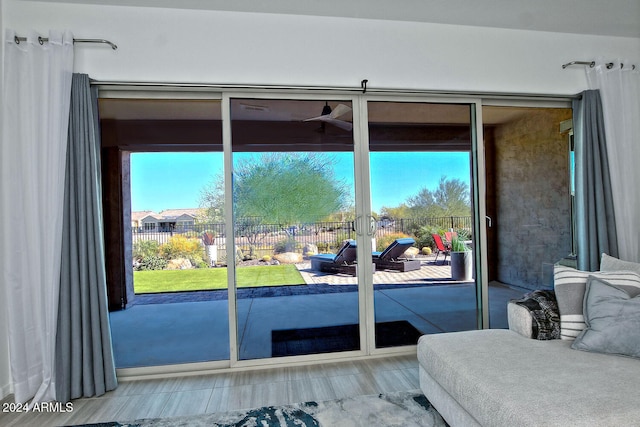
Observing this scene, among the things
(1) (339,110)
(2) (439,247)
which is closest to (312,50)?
(1) (339,110)

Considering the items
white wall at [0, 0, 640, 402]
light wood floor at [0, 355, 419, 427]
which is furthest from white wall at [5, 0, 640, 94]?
light wood floor at [0, 355, 419, 427]

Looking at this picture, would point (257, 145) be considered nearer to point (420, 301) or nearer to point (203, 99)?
point (203, 99)

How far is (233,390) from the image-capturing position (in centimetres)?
229

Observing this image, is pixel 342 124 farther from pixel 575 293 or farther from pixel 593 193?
pixel 593 193

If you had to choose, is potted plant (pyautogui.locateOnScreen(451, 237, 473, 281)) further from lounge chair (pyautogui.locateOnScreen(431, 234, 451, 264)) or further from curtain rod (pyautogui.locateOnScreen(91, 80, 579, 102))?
curtain rod (pyautogui.locateOnScreen(91, 80, 579, 102))

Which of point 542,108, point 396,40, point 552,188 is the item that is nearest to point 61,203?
point 396,40

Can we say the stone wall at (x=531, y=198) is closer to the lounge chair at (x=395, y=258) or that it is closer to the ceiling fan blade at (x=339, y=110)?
the lounge chair at (x=395, y=258)

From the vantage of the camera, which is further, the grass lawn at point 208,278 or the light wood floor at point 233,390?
the grass lawn at point 208,278

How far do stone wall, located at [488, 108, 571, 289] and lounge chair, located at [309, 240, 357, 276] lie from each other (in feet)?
5.53

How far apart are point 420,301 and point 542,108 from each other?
2.19m

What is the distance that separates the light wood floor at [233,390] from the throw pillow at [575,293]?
1012 millimetres

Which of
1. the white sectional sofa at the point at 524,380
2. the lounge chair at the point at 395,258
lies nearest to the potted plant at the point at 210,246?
the lounge chair at the point at 395,258

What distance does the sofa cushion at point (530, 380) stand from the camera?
118cm

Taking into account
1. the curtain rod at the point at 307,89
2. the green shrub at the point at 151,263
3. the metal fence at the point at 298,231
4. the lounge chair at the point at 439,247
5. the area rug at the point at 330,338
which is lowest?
the area rug at the point at 330,338
